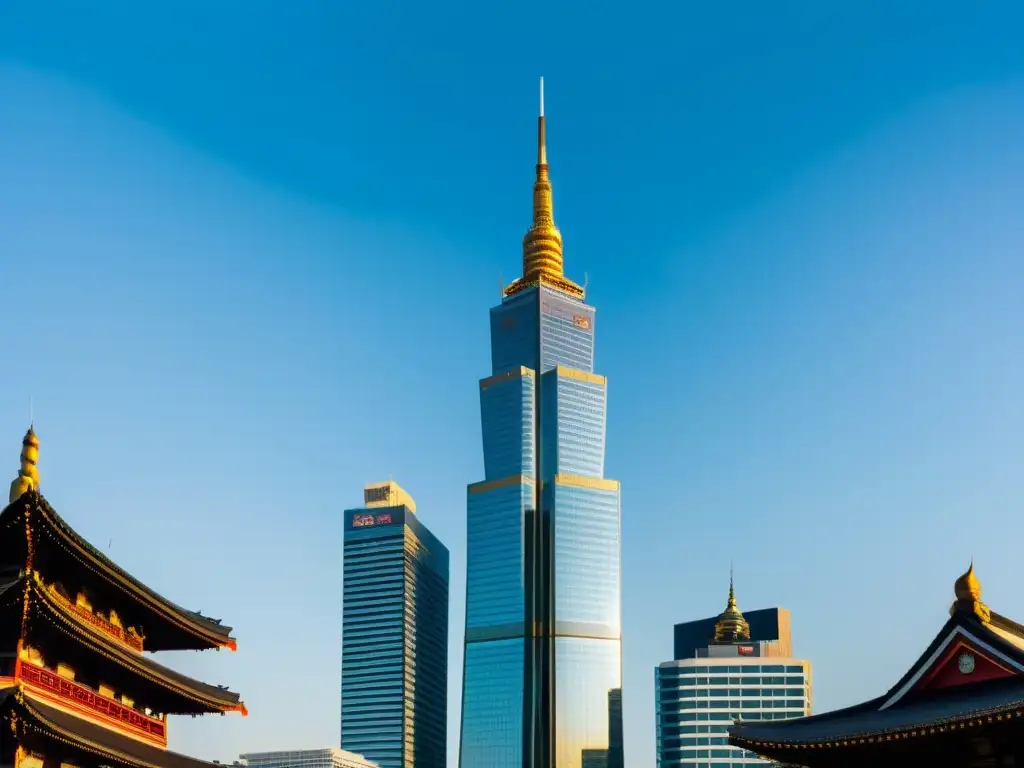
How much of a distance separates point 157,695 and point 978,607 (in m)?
30.5

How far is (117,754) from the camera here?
38938 millimetres

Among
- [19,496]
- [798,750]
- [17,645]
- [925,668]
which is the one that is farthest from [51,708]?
[925,668]

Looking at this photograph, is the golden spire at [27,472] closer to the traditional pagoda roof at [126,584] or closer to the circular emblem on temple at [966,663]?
the traditional pagoda roof at [126,584]

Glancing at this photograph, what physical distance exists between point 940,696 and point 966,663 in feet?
3.48

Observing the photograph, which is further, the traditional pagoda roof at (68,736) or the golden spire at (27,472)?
the golden spire at (27,472)

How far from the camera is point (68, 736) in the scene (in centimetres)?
3569

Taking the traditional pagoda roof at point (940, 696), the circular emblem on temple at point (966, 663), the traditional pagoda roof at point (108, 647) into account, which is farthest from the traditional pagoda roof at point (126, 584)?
the circular emblem on temple at point (966, 663)

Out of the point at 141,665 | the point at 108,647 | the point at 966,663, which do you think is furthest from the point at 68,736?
the point at 966,663

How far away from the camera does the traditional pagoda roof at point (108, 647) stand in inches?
1358

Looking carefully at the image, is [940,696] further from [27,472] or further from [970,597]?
[27,472]

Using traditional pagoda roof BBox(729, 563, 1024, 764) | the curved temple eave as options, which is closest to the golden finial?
traditional pagoda roof BBox(729, 563, 1024, 764)

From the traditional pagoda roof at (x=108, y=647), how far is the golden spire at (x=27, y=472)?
3.15 metres

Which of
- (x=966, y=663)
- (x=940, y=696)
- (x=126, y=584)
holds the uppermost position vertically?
(x=126, y=584)

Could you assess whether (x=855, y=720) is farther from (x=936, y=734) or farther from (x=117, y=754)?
(x=117, y=754)
